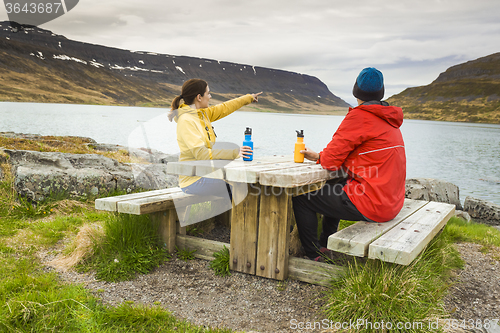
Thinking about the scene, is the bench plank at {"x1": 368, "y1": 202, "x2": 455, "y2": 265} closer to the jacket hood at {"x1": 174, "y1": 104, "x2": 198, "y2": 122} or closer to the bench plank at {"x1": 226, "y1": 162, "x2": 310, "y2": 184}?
the bench plank at {"x1": 226, "y1": 162, "x2": 310, "y2": 184}

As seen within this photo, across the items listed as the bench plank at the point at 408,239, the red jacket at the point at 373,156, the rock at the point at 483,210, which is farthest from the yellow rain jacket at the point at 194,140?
the rock at the point at 483,210

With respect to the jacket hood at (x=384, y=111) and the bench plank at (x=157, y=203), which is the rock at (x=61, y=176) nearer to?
the bench plank at (x=157, y=203)

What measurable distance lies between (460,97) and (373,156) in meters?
182

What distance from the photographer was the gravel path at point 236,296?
8.95 ft

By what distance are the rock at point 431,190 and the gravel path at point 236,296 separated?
4575mm

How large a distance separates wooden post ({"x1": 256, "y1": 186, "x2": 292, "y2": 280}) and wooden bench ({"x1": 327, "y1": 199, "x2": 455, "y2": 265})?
0.59 m

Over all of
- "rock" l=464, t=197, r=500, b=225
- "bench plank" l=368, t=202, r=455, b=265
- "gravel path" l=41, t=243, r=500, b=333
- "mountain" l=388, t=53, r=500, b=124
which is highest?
"mountain" l=388, t=53, r=500, b=124

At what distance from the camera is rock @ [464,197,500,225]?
863 cm

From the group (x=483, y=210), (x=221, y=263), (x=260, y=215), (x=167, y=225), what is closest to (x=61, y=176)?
(x=167, y=225)

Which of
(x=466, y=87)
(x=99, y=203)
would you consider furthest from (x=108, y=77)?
(x=99, y=203)

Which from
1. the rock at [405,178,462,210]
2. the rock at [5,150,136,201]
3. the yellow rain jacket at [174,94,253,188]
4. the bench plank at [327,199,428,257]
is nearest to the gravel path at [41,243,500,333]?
the bench plank at [327,199,428,257]

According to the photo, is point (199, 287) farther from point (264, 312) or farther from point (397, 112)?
point (397, 112)

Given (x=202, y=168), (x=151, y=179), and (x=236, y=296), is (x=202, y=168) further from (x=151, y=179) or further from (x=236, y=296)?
(x=151, y=179)

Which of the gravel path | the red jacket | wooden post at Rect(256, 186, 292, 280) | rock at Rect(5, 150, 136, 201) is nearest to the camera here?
the gravel path
